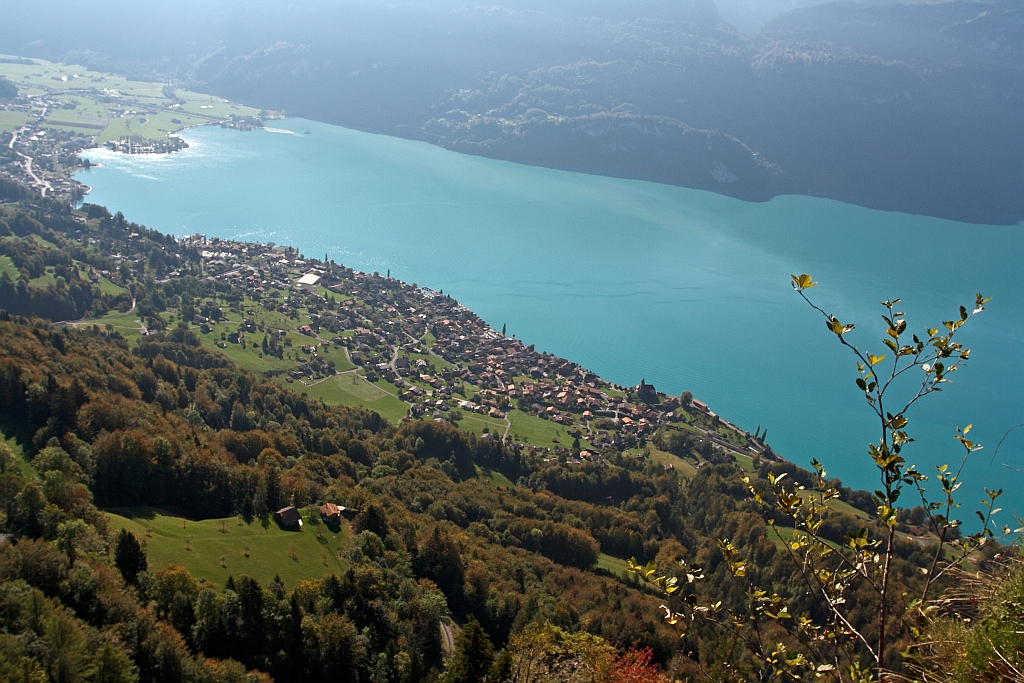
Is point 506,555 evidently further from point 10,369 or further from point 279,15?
point 279,15

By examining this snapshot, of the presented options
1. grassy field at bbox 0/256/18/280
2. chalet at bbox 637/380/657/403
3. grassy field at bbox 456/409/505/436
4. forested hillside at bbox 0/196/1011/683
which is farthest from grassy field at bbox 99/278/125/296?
chalet at bbox 637/380/657/403

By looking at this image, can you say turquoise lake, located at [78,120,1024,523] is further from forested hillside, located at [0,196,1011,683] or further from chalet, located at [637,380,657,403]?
forested hillside, located at [0,196,1011,683]

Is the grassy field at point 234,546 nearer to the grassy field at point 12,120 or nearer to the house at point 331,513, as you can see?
the house at point 331,513

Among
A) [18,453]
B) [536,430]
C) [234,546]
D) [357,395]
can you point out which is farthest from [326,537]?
[357,395]

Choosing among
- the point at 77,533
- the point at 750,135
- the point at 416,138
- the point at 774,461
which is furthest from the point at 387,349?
the point at 750,135

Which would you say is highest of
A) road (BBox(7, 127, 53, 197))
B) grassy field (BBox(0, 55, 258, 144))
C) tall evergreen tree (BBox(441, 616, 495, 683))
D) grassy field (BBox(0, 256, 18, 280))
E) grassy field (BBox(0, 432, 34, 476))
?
grassy field (BBox(0, 55, 258, 144))

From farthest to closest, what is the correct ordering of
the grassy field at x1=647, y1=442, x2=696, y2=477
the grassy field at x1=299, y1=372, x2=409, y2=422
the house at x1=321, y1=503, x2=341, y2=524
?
the grassy field at x1=299, y1=372, x2=409, y2=422 → the grassy field at x1=647, y1=442, x2=696, y2=477 → the house at x1=321, y1=503, x2=341, y2=524
